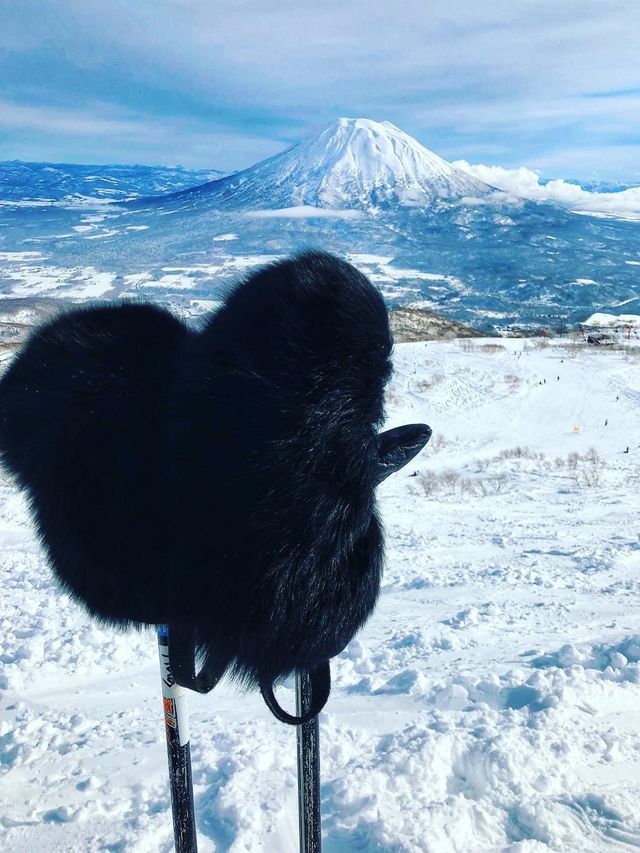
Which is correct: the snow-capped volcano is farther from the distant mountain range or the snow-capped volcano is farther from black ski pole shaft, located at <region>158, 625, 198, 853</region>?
black ski pole shaft, located at <region>158, 625, 198, 853</region>

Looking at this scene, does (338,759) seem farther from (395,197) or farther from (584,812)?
(395,197)

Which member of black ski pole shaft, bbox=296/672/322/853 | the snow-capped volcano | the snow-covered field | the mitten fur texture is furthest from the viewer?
the snow-capped volcano

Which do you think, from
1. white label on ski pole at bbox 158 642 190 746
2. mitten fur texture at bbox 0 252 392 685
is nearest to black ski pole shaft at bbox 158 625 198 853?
white label on ski pole at bbox 158 642 190 746

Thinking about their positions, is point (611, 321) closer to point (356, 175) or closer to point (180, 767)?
point (180, 767)

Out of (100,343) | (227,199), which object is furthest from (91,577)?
(227,199)

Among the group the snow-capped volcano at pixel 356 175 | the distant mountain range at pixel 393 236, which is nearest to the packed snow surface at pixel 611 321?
the distant mountain range at pixel 393 236

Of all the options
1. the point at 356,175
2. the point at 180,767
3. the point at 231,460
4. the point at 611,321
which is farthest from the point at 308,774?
the point at 356,175
